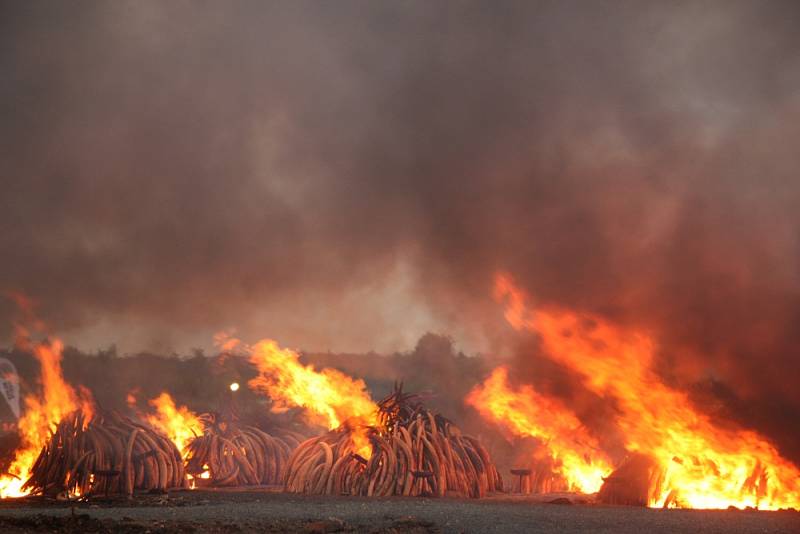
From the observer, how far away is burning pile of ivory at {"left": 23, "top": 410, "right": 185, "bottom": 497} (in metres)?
18.8

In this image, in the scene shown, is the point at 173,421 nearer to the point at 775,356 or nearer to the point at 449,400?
the point at 775,356

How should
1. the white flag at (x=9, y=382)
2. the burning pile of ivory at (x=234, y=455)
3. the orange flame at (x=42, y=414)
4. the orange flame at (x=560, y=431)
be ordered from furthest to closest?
the white flag at (x=9, y=382)
the burning pile of ivory at (x=234, y=455)
the orange flame at (x=560, y=431)
the orange flame at (x=42, y=414)

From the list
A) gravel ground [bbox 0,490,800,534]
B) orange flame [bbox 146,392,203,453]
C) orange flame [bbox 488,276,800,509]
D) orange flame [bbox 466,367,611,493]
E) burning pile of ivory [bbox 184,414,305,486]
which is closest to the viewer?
gravel ground [bbox 0,490,800,534]

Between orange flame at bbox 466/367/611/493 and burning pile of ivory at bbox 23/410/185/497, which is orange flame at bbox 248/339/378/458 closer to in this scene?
orange flame at bbox 466/367/611/493

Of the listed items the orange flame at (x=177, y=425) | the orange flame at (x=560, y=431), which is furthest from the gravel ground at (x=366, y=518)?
the orange flame at (x=177, y=425)

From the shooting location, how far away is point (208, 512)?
45.4ft

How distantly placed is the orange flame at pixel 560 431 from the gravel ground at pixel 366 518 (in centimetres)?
658

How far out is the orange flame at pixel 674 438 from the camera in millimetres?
16203

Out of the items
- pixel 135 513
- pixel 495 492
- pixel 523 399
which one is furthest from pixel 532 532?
pixel 523 399

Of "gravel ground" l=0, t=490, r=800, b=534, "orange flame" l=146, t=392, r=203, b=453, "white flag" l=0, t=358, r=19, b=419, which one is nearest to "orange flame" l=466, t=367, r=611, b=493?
"gravel ground" l=0, t=490, r=800, b=534

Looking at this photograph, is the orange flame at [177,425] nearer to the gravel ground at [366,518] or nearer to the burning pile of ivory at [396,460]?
the burning pile of ivory at [396,460]

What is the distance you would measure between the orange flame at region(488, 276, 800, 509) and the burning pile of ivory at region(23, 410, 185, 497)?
10.7m

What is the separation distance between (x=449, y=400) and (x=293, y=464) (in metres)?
30.4

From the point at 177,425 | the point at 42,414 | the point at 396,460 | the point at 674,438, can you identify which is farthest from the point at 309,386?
the point at 674,438
